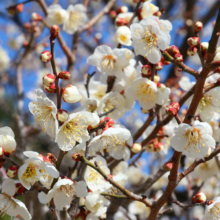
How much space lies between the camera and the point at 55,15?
8.35 ft

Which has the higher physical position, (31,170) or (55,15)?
(55,15)

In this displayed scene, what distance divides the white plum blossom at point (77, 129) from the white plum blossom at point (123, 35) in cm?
73

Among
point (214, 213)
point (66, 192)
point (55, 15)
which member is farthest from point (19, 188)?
point (55, 15)

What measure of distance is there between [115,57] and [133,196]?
0.85 metres

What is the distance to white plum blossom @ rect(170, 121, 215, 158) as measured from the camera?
1305 millimetres

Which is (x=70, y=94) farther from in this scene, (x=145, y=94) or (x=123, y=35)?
(x=123, y=35)

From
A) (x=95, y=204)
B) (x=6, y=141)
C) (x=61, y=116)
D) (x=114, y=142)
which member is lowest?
(x=95, y=204)

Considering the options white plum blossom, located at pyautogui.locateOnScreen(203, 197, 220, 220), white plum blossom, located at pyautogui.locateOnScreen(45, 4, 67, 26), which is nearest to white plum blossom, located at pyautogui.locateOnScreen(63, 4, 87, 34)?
white plum blossom, located at pyautogui.locateOnScreen(45, 4, 67, 26)

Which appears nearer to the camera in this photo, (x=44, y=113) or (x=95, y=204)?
(x=44, y=113)

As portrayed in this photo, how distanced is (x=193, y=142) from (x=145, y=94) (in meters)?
0.48

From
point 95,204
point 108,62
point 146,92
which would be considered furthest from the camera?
point 108,62

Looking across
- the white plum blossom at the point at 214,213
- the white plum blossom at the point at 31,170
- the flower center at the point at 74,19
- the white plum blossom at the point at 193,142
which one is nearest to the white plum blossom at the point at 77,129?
the white plum blossom at the point at 31,170

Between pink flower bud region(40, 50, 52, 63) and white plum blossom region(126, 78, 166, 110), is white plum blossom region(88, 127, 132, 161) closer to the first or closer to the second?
white plum blossom region(126, 78, 166, 110)

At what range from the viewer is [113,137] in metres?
1.49
